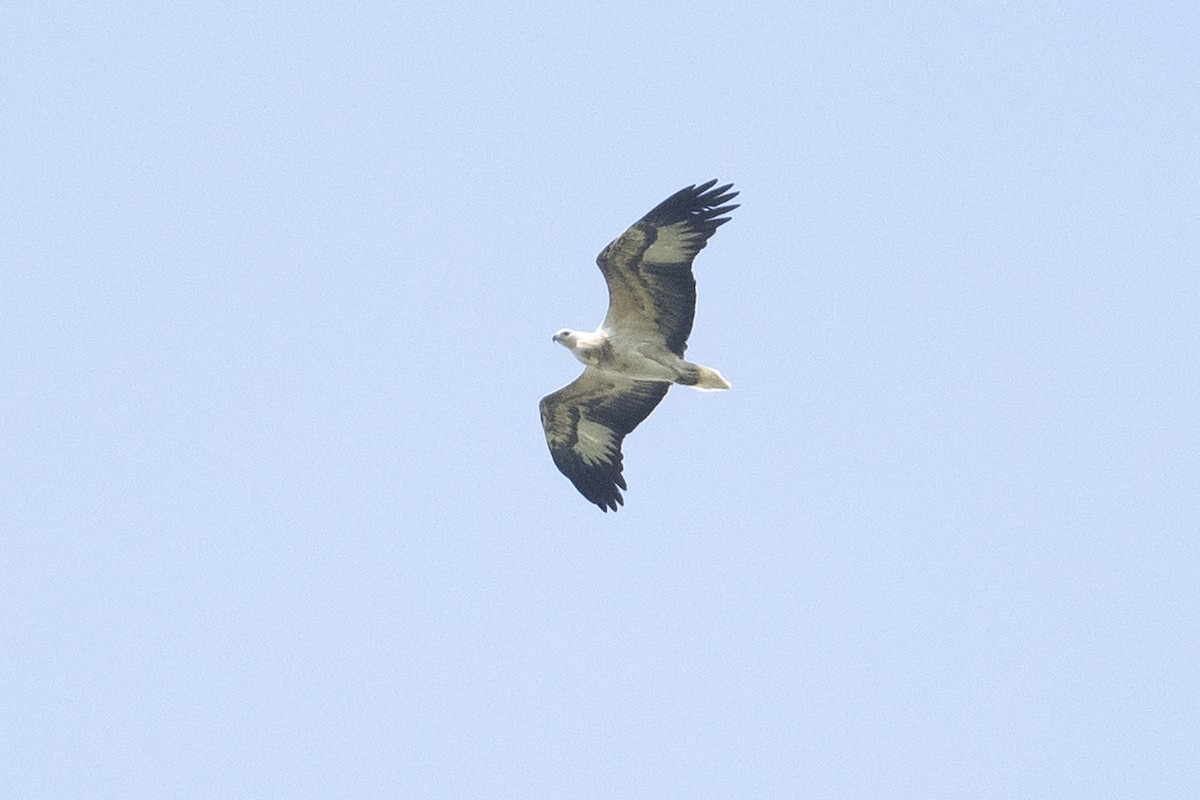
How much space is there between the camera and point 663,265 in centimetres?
2227

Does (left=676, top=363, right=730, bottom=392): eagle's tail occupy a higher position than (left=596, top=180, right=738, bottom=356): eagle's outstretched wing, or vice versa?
(left=596, top=180, right=738, bottom=356): eagle's outstretched wing

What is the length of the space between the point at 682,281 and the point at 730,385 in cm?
129

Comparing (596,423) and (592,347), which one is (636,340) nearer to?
(592,347)

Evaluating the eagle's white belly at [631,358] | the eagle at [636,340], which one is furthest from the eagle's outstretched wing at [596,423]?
the eagle's white belly at [631,358]

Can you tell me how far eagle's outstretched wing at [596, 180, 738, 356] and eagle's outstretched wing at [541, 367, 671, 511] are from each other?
1115 millimetres

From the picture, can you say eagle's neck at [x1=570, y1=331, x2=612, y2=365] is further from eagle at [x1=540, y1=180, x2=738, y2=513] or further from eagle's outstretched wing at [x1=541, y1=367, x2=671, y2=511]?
eagle's outstretched wing at [x1=541, y1=367, x2=671, y2=511]

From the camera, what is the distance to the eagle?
2205cm

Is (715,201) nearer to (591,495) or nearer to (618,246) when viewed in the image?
(618,246)

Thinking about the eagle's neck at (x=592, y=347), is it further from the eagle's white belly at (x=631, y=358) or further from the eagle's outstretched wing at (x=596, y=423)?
the eagle's outstretched wing at (x=596, y=423)

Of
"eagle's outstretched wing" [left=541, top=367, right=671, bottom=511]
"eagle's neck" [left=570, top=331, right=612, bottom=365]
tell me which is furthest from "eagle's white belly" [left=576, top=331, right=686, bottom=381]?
"eagle's outstretched wing" [left=541, top=367, right=671, bottom=511]

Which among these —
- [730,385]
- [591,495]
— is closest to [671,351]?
[730,385]

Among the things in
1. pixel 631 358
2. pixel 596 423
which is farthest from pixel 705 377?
pixel 596 423

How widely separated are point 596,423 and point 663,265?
8.94 feet

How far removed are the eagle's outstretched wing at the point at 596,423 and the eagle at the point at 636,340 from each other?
0.04 ft
